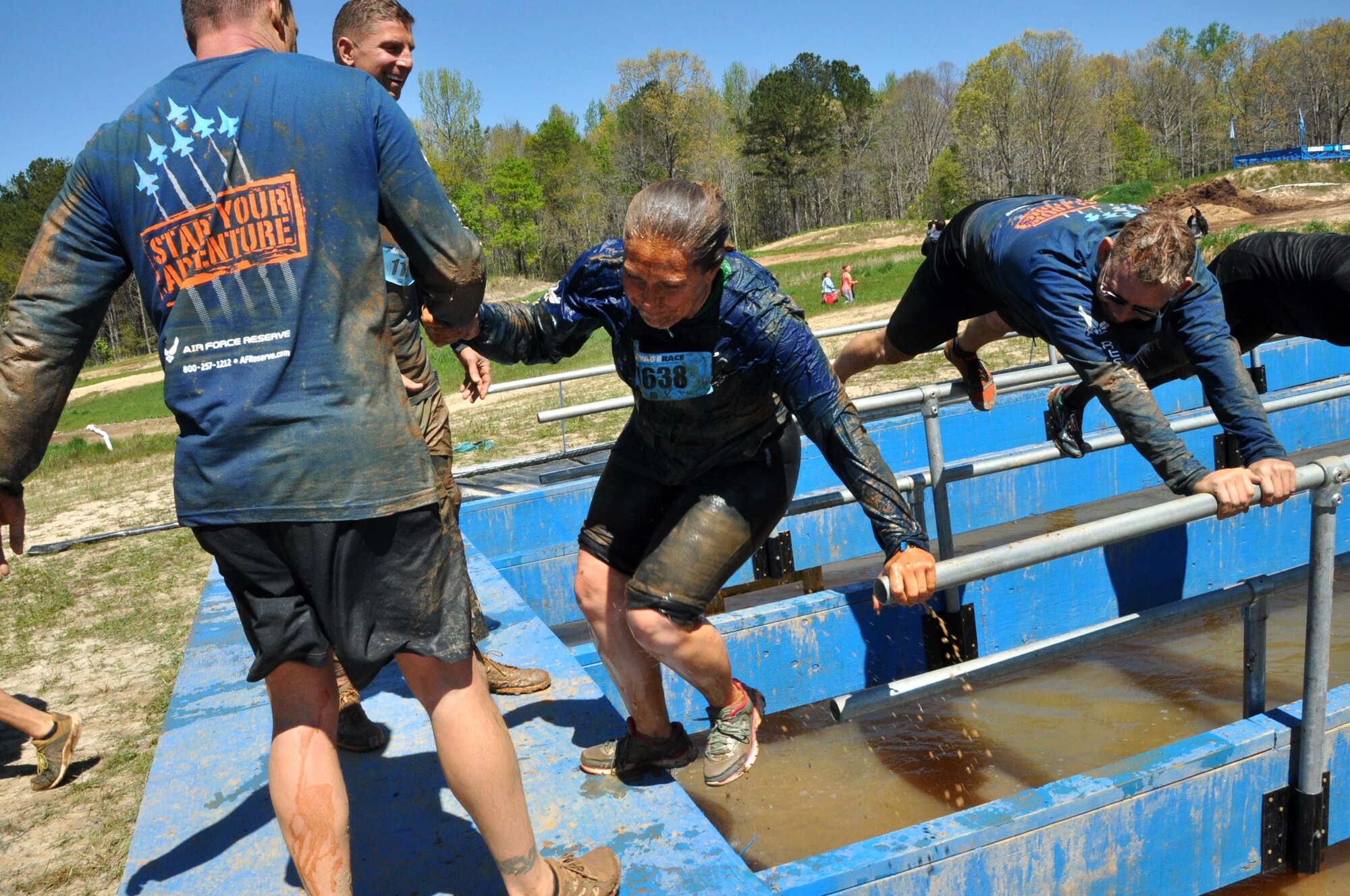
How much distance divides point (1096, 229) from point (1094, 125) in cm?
7083

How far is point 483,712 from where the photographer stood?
→ 1987 mm

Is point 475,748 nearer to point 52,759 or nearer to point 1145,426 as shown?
point 1145,426

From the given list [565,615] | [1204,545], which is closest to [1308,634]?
[1204,545]

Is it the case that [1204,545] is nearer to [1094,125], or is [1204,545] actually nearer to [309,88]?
[309,88]

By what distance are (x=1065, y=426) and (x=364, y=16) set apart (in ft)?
10.6

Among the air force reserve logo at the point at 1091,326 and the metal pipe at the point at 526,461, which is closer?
the air force reserve logo at the point at 1091,326

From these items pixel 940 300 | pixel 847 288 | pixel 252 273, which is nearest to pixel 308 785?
pixel 252 273

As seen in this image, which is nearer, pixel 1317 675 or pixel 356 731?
pixel 1317 675

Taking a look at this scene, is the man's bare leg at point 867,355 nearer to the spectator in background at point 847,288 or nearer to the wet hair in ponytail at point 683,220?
the wet hair in ponytail at point 683,220

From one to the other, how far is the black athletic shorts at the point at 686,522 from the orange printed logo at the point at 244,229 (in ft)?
4.40

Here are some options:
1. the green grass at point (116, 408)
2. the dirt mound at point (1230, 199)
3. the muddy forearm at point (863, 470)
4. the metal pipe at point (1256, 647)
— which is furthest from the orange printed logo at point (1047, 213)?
the dirt mound at point (1230, 199)

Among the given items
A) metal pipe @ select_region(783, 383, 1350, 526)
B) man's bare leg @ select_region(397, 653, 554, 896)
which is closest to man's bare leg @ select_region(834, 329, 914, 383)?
metal pipe @ select_region(783, 383, 1350, 526)

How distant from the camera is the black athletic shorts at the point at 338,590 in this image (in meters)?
1.84

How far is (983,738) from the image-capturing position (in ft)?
13.7
